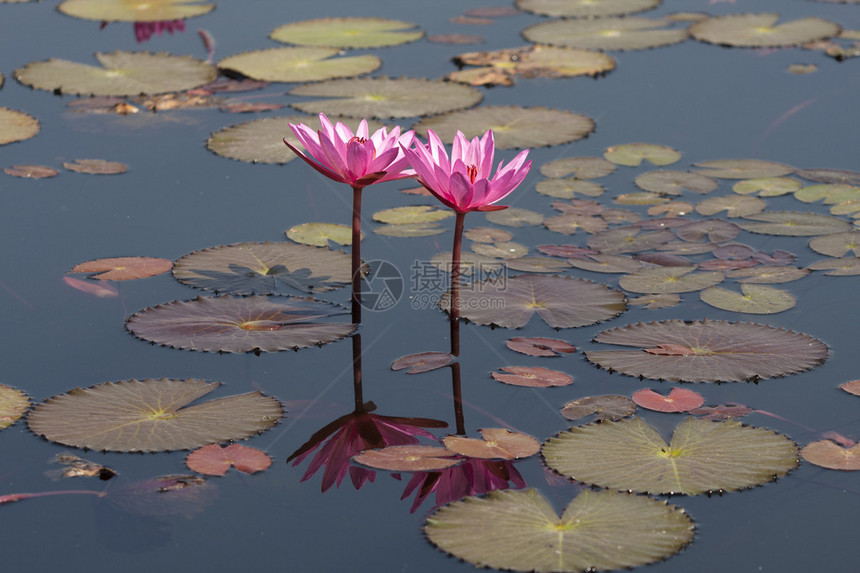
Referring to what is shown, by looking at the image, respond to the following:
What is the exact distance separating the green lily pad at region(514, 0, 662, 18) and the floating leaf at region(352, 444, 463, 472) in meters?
5.05

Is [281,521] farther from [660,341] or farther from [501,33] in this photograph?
[501,33]

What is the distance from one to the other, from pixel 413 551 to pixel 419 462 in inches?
12.0

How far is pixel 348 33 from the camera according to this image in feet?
20.9

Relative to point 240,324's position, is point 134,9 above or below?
above

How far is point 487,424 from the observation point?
2648 millimetres

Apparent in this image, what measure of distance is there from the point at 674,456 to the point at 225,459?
115cm

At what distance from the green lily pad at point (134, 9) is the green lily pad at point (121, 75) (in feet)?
3.34

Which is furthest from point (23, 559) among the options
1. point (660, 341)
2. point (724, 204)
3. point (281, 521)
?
point (724, 204)

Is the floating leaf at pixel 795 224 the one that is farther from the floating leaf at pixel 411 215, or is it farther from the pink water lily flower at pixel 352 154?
A: the pink water lily flower at pixel 352 154

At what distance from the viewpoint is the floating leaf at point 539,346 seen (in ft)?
9.84

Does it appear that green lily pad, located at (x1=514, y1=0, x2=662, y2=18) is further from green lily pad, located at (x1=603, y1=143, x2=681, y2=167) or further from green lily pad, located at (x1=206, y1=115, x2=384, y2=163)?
green lily pad, located at (x1=206, y1=115, x2=384, y2=163)

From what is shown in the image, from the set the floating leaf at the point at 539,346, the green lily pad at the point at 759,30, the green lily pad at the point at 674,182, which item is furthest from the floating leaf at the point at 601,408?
the green lily pad at the point at 759,30

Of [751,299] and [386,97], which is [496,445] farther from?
[386,97]

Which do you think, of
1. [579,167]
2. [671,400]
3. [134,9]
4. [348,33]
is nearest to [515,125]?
[579,167]
